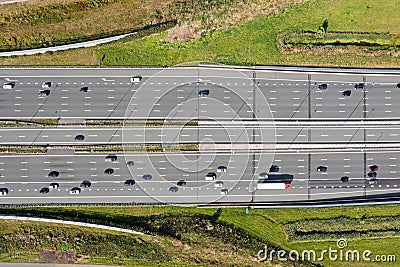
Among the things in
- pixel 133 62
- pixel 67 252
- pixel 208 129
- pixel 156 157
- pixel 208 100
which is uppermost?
pixel 133 62

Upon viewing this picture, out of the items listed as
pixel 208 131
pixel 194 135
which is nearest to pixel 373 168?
pixel 208 131

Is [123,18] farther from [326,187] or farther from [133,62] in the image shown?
[326,187]

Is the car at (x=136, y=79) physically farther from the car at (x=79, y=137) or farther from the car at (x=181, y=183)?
the car at (x=181, y=183)

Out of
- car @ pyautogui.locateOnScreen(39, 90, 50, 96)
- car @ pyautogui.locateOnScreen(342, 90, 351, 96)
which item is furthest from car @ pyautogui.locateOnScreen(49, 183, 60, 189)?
car @ pyautogui.locateOnScreen(342, 90, 351, 96)

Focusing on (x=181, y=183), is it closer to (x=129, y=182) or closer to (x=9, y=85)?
(x=129, y=182)

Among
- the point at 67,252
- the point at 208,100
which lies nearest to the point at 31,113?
the point at 67,252

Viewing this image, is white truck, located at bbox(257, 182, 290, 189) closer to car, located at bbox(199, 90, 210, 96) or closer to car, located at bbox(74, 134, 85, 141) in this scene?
car, located at bbox(199, 90, 210, 96)

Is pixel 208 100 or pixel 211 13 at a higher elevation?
pixel 211 13
